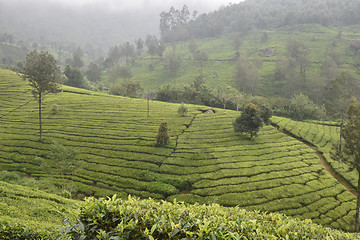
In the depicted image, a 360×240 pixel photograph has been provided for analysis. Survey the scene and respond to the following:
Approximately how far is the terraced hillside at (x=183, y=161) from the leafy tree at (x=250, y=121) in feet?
7.17

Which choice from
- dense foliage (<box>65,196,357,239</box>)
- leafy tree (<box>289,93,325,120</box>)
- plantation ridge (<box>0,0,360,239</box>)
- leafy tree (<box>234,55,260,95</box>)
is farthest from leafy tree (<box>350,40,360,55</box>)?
dense foliage (<box>65,196,357,239</box>)

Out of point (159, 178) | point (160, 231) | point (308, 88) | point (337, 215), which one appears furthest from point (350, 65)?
point (160, 231)

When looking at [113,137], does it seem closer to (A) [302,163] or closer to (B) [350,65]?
(A) [302,163]

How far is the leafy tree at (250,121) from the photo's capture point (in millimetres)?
34625

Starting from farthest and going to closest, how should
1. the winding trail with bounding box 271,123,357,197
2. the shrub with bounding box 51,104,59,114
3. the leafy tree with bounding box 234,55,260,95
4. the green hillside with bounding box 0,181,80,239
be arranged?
1. the leafy tree with bounding box 234,55,260,95
2. the shrub with bounding box 51,104,59,114
3. the winding trail with bounding box 271,123,357,197
4. the green hillside with bounding box 0,181,80,239

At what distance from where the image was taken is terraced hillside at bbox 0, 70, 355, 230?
900 inches

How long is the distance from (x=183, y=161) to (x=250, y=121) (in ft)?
49.2

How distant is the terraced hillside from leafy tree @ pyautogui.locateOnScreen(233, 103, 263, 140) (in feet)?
7.17

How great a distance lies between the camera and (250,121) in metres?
35.3

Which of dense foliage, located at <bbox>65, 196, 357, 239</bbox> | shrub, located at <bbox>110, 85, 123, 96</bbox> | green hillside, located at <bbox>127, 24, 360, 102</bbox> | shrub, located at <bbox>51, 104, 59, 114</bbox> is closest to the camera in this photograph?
dense foliage, located at <bbox>65, 196, 357, 239</bbox>

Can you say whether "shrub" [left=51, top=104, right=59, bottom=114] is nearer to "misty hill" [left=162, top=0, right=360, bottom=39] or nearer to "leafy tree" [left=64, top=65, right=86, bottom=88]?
"leafy tree" [left=64, top=65, right=86, bottom=88]

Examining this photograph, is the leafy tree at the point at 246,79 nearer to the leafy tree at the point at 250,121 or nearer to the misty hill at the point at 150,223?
the leafy tree at the point at 250,121

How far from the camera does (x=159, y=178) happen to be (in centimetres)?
2525

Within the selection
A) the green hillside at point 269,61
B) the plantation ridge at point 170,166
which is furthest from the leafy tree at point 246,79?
the plantation ridge at point 170,166
